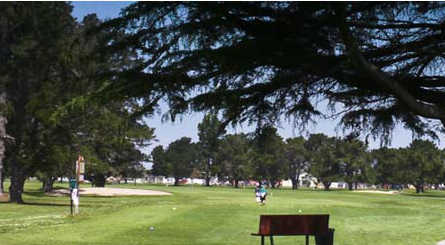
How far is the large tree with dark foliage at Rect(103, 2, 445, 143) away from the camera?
6141mm

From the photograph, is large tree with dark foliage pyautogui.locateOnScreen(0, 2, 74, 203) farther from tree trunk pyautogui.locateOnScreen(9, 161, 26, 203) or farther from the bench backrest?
the bench backrest

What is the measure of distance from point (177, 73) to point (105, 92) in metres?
0.84

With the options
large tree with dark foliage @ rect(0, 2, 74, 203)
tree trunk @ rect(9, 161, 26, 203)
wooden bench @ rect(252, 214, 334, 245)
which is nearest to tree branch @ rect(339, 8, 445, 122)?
wooden bench @ rect(252, 214, 334, 245)

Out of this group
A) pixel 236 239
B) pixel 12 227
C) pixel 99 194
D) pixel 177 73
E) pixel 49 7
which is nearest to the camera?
pixel 177 73

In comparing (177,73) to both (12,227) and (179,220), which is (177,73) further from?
(179,220)

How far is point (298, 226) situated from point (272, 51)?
16.0 ft

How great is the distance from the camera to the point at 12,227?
60.3ft

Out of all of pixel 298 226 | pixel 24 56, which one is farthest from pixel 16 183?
pixel 298 226

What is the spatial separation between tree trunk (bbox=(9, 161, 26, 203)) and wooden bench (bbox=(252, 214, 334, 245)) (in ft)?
94.0

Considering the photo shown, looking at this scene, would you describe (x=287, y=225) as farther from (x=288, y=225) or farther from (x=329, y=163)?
(x=329, y=163)

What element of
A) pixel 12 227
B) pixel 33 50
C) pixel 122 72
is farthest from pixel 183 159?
pixel 122 72

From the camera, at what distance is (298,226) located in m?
10.4

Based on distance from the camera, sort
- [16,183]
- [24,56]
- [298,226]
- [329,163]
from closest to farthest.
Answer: [298,226], [24,56], [16,183], [329,163]

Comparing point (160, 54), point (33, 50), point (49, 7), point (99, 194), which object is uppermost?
point (49, 7)
